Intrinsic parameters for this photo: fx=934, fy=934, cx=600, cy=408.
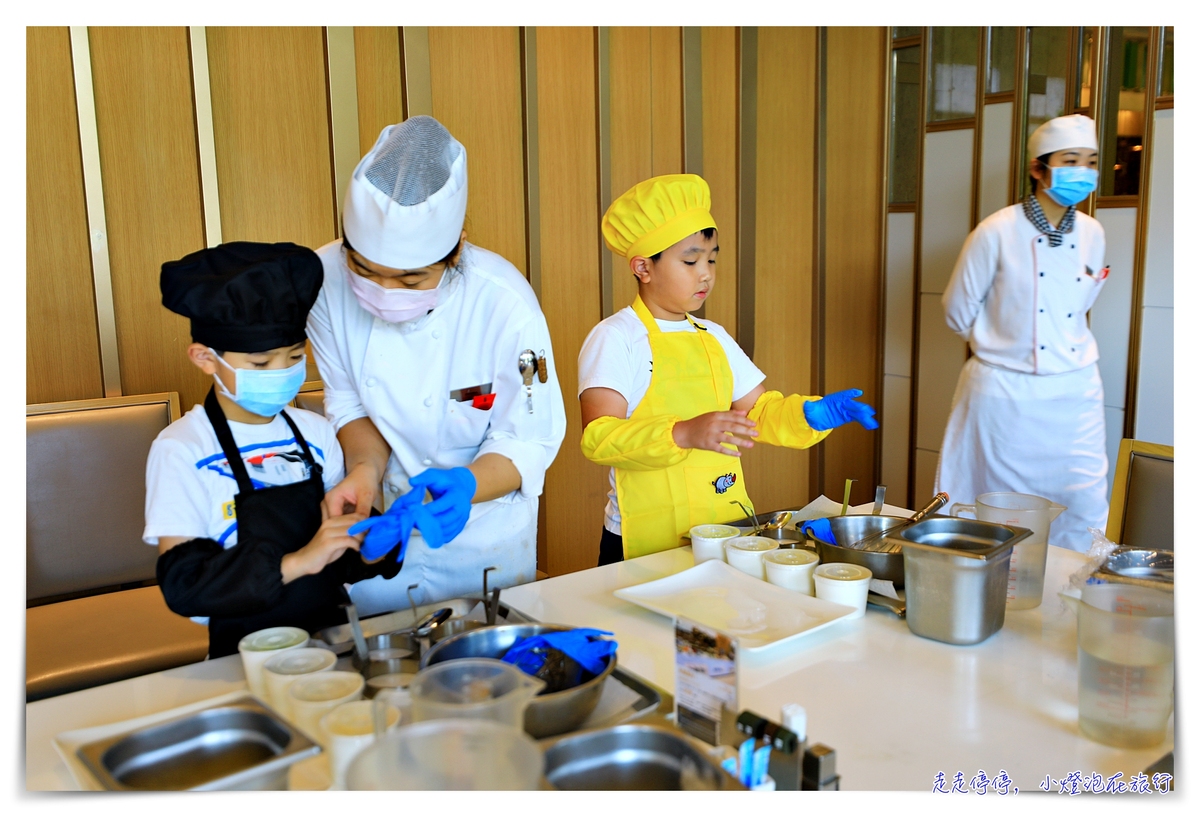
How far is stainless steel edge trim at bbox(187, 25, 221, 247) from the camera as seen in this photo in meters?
2.51

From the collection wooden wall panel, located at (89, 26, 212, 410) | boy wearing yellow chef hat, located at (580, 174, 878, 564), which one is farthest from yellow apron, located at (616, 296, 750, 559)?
wooden wall panel, located at (89, 26, 212, 410)

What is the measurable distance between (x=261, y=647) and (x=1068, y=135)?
9.17ft

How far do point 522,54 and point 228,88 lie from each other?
37.3 inches

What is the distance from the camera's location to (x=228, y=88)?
2.57 meters

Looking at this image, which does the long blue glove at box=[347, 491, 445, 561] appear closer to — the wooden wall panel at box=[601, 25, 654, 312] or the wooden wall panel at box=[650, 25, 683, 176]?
the wooden wall panel at box=[601, 25, 654, 312]

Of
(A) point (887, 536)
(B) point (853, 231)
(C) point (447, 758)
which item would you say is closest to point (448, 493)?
(C) point (447, 758)

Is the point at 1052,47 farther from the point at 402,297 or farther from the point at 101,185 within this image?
the point at 101,185

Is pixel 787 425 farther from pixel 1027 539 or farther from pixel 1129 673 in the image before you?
pixel 1129 673

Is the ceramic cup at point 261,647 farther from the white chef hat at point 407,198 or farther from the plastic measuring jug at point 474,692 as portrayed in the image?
the white chef hat at point 407,198

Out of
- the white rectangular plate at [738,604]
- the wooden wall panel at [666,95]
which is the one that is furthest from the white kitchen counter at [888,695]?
the wooden wall panel at [666,95]

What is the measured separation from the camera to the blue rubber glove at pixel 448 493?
4.50 ft

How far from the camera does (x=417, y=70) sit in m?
2.85

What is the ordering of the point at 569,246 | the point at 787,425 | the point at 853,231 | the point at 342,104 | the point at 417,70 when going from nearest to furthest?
the point at 787,425, the point at 342,104, the point at 417,70, the point at 569,246, the point at 853,231
